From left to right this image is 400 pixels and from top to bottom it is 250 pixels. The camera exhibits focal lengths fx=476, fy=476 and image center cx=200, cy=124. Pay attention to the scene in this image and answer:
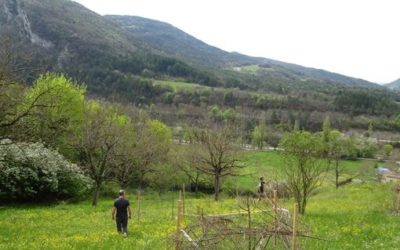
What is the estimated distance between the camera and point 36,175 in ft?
138

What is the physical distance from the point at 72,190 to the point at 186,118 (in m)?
150

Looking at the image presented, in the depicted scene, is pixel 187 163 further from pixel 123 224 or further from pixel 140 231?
pixel 123 224

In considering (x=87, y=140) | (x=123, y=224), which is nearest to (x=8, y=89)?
(x=123, y=224)

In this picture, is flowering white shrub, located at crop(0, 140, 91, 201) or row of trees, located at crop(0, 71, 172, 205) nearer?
flowering white shrub, located at crop(0, 140, 91, 201)

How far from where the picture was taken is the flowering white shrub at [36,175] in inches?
1597

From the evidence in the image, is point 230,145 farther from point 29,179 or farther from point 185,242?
point 185,242

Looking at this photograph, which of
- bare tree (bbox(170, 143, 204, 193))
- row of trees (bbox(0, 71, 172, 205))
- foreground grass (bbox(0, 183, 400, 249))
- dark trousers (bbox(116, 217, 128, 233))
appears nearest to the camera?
foreground grass (bbox(0, 183, 400, 249))

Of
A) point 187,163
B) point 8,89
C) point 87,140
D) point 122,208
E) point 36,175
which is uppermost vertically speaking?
point 8,89

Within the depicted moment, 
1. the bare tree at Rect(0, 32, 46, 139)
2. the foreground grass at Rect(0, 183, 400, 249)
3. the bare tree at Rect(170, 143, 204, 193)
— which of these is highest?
the bare tree at Rect(0, 32, 46, 139)

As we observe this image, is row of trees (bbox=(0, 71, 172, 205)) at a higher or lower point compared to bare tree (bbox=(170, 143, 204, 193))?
higher

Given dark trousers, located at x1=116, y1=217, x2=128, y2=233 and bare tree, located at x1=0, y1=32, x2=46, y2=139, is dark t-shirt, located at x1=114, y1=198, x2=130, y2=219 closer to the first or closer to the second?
dark trousers, located at x1=116, y1=217, x2=128, y2=233

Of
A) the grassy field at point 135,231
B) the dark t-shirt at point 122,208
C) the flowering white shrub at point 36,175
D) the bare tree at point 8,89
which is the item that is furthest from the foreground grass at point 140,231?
the flowering white shrub at point 36,175

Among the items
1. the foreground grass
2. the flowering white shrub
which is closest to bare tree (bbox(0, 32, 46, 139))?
the foreground grass

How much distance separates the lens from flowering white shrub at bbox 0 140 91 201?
4056 cm
